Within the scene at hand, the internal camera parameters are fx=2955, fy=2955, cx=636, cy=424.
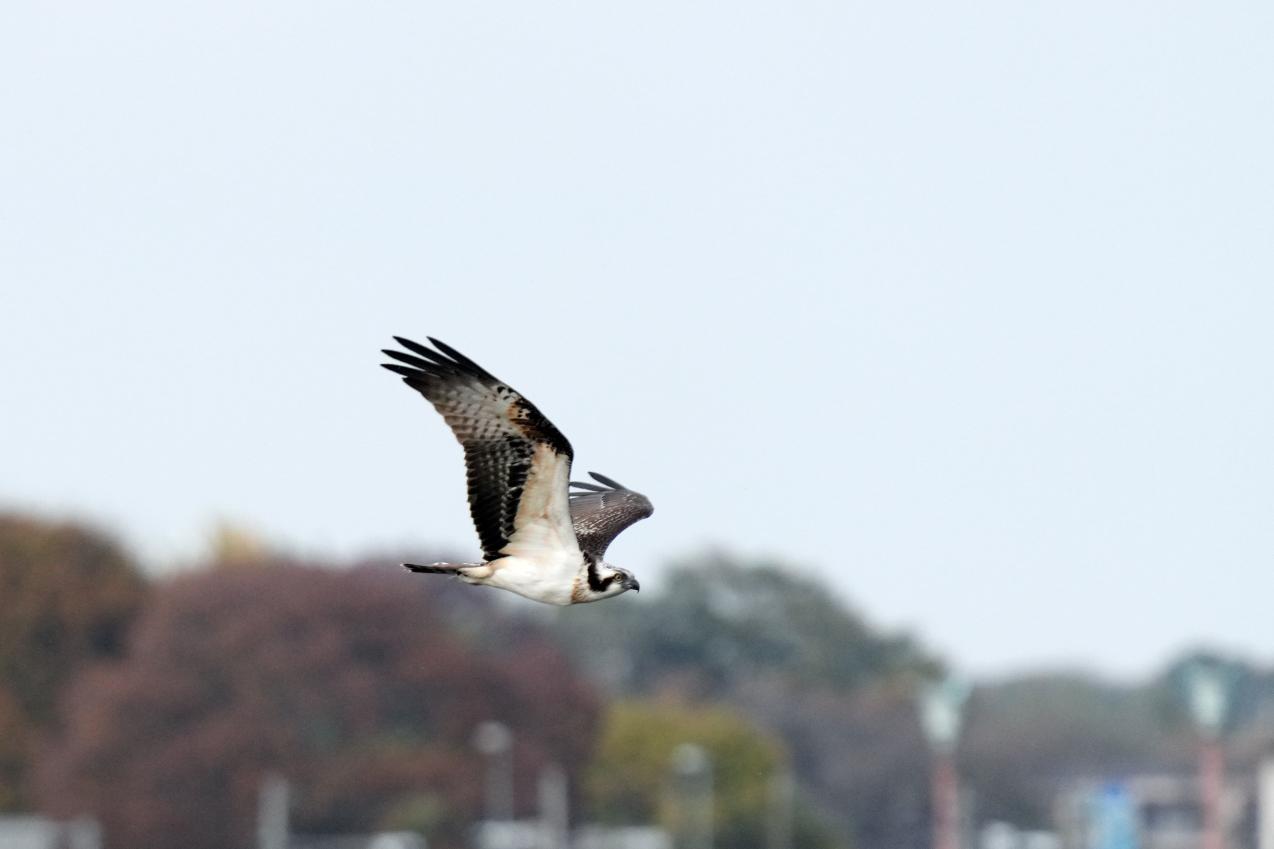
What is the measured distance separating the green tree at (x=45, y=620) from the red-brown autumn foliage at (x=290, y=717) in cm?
206

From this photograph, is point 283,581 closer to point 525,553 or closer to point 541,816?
point 541,816

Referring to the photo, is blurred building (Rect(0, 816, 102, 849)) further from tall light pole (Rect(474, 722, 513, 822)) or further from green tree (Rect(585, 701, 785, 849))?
green tree (Rect(585, 701, 785, 849))

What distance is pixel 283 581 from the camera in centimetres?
7894

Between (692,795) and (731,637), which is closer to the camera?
(692,795)

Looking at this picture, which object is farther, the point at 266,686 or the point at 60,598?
the point at 60,598

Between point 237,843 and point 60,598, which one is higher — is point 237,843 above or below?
below

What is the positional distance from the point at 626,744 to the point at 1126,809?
1036 inches

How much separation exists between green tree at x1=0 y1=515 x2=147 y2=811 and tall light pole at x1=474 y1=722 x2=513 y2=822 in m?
12.9

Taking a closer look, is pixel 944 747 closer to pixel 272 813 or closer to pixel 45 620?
pixel 272 813

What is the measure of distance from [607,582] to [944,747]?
7073 cm

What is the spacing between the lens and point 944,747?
88.1m

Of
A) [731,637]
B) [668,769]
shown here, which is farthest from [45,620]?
[731,637]

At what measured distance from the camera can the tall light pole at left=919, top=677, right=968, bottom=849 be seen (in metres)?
70.9

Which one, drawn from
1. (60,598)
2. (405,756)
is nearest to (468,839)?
(405,756)
